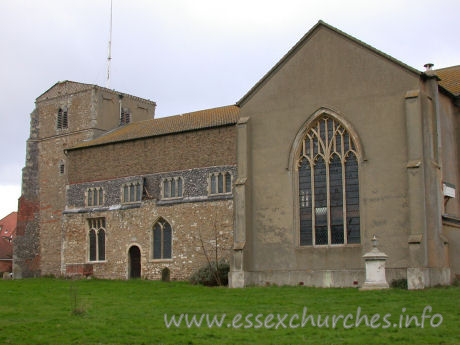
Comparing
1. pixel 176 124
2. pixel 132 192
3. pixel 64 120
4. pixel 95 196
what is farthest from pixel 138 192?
pixel 64 120

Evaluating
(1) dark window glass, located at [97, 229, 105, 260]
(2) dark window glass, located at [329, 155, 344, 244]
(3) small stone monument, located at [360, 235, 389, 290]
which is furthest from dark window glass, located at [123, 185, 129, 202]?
(3) small stone monument, located at [360, 235, 389, 290]

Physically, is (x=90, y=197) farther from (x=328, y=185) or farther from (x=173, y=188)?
(x=328, y=185)

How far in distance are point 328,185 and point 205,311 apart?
11.7m

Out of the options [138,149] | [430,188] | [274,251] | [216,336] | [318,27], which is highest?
[318,27]

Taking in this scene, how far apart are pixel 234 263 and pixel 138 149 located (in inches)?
548

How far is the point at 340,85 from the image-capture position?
2888 cm

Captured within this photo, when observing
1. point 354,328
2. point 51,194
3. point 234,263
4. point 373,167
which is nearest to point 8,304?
point 234,263

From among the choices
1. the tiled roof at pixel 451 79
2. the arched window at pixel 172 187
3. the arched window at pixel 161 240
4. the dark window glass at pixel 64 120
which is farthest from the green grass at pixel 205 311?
the dark window glass at pixel 64 120

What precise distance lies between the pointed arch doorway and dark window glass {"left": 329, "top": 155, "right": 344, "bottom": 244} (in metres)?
15.4

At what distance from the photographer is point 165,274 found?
38062 millimetres

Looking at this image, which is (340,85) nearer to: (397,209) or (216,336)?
(397,209)

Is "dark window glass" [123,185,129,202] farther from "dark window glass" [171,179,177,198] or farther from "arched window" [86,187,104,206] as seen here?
"dark window glass" [171,179,177,198]

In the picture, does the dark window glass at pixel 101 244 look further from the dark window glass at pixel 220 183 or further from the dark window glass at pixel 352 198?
the dark window glass at pixel 352 198

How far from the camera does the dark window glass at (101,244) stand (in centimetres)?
4181
